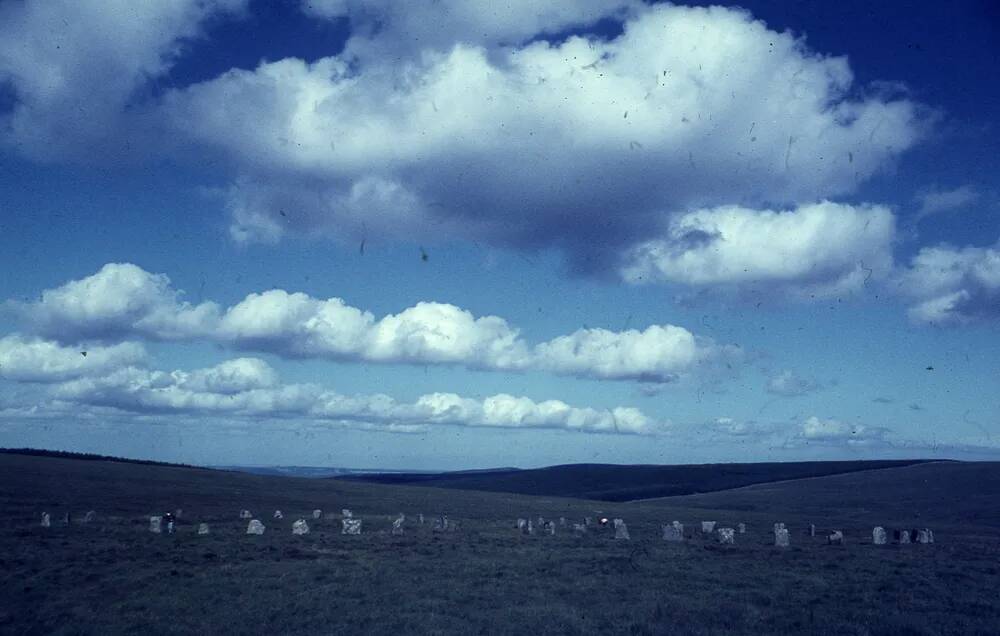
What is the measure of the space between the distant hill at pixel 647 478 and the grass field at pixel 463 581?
243 feet

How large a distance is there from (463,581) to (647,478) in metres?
122

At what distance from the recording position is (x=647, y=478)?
14025 centimetres

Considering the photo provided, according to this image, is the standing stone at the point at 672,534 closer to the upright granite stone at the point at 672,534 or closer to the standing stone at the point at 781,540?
the upright granite stone at the point at 672,534

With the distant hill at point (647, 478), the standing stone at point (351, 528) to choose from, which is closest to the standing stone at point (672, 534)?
the standing stone at point (351, 528)

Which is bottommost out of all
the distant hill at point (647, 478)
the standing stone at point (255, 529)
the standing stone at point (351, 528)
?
the distant hill at point (647, 478)

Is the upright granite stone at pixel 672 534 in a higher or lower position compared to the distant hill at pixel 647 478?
higher

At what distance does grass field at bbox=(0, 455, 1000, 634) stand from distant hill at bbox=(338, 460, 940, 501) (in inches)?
2911

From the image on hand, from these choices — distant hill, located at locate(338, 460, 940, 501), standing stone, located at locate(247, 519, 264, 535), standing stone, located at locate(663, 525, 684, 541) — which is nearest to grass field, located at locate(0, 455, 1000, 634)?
standing stone, located at locate(247, 519, 264, 535)

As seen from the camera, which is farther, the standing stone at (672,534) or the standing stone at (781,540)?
the standing stone at (672,534)

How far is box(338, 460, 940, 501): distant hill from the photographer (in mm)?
120750

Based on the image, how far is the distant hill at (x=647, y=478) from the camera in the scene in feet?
396

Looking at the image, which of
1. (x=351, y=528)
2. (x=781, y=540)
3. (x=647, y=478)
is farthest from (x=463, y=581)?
(x=647, y=478)

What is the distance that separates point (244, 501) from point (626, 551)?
3927 centimetres

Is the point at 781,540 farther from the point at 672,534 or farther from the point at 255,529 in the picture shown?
the point at 255,529
